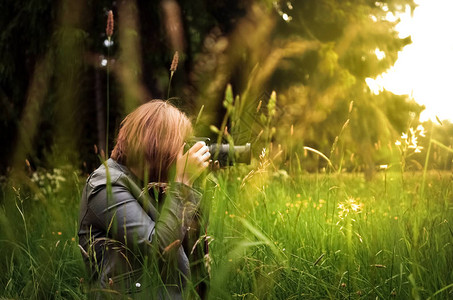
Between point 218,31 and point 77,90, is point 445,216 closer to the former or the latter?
point 218,31

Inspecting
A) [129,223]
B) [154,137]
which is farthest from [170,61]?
[129,223]

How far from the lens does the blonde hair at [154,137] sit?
1911mm

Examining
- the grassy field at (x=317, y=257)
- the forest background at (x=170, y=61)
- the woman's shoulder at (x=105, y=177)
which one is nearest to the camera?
the grassy field at (x=317, y=257)

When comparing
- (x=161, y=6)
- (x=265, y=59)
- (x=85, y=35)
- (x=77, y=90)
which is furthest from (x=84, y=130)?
(x=265, y=59)

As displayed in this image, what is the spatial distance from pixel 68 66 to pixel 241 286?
4.28 m

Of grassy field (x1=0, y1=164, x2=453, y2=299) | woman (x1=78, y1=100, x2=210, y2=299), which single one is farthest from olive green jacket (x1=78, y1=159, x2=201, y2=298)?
grassy field (x1=0, y1=164, x2=453, y2=299)

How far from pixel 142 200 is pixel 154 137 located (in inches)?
9.1

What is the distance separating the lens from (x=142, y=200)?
6.16 ft

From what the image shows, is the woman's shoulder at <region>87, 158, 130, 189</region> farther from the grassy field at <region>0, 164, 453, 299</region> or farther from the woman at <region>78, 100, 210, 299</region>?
the grassy field at <region>0, 164, 453, 299</region>

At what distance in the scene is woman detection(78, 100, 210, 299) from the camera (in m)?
1.73

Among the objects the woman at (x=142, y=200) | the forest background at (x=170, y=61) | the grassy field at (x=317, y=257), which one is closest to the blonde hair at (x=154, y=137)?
the woman at (x=142, y=200)

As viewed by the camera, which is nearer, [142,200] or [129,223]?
[129,223]

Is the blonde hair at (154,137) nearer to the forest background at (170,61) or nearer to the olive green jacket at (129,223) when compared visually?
the olive green jacket at (129,223)

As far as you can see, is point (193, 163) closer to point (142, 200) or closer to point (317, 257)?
point (142, 200)
